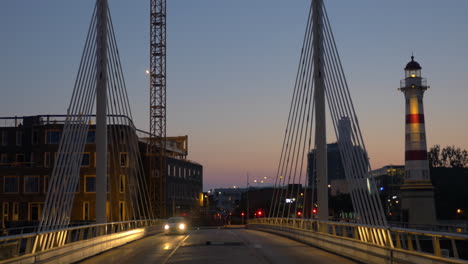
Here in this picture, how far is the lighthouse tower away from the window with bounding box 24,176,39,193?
52.2 m

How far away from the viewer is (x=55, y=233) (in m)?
24.4

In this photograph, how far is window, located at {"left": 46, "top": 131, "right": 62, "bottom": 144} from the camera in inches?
3885

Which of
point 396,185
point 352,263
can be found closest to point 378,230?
point 352,263

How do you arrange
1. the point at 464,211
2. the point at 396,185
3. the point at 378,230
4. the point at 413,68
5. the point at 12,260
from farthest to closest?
1. the point at 396,185
2. the point at 464,211
3. the point at 413,68
4. the point at 378,230
5. the point at 12,260

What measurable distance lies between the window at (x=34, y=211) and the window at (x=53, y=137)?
9.48 metres

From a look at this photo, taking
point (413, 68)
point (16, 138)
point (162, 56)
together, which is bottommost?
point (16, 138)

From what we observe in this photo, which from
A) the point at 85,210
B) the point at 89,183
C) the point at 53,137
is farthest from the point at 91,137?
the point at 85,210

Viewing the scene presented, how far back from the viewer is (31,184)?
97688mm

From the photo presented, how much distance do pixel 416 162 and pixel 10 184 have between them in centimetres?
5751

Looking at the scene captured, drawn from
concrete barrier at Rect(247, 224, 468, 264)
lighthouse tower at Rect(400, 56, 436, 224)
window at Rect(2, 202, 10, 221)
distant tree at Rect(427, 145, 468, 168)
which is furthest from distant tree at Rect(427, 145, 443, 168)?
concrete barrier at Rect(247, 224, 468, 264)

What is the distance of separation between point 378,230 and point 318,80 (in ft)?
53.3

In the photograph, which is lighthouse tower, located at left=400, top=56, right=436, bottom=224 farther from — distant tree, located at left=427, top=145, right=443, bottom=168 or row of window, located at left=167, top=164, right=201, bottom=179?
distant tree, located at left=427, top=145, right=443, bottom=168

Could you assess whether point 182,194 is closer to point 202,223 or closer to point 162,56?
point 202,223

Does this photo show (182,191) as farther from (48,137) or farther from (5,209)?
(5,209)
